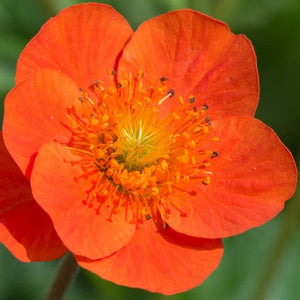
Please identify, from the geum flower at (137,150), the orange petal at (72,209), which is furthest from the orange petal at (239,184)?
the orange petal at (72,209)

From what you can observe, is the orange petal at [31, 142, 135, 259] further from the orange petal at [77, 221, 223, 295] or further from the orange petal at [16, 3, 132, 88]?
the orange petal at [16, 3, 132, 88]

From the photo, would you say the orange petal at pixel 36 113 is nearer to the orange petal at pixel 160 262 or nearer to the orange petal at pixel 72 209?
the orange petal at pixel 72 209

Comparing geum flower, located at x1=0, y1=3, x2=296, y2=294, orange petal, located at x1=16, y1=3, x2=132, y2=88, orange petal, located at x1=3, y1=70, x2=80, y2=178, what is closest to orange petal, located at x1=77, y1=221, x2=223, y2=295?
geum flower, located at x1=0, y1=3, x2=296, y2=294

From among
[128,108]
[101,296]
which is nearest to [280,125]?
[101,296]

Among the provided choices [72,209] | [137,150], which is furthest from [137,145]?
[72,209]

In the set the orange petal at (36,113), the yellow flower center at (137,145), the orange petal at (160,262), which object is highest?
the orange petal at (36,113)

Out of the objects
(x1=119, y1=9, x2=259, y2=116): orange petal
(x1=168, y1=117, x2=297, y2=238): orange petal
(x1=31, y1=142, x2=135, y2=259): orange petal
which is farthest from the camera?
(x1=119, y1=9, x2=259, y2=116): orange petal

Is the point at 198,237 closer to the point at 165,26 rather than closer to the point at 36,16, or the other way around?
the point at 165,26
